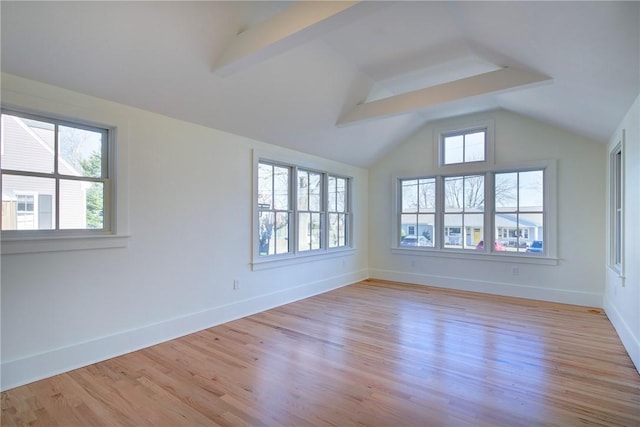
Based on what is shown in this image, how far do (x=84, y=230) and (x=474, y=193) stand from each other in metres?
5.40

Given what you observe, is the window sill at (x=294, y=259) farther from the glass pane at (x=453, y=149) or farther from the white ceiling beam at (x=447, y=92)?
the glass pane at (x=453, y=149)

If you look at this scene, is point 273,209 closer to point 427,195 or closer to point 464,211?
point 427,195

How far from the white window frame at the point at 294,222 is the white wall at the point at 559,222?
3.89 feet

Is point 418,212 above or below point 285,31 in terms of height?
below

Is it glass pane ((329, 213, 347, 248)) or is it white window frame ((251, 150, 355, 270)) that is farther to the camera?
glass pane ((329, 213, 347, 248))

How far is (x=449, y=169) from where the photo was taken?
5.73 metres

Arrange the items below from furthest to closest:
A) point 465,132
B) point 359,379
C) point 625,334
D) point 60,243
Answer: point 465,132, point 625,334, point 60,243, point 359,379

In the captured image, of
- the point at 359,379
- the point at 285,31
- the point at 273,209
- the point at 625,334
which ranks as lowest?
the point at 359,379

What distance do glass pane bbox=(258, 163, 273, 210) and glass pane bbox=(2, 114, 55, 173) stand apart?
2.24 metres

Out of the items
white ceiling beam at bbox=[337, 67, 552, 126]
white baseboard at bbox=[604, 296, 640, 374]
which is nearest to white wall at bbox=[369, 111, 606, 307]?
white baseboard at bbox=[604, 296, 640, 374]

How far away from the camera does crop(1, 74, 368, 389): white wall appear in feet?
8.19

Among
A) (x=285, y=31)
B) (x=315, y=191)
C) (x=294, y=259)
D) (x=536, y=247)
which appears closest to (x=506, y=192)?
(x=536, y=247)

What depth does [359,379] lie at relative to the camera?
8.28 ft

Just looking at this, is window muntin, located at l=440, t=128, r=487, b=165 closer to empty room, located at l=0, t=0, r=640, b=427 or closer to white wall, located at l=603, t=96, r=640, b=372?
empty room, located at l=0, t=0, r=640, b=427
